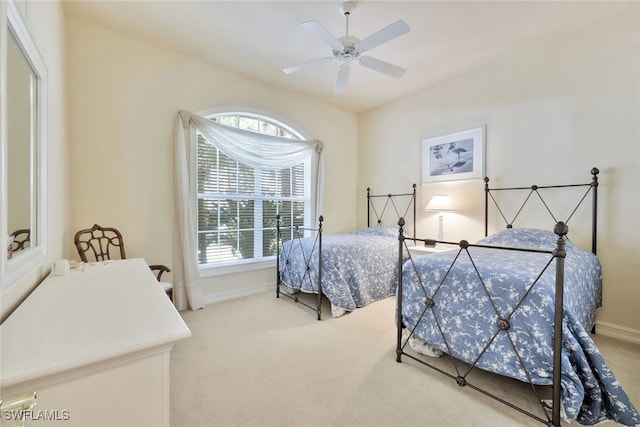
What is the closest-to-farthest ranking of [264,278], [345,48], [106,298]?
[106,298]
[345,48]
[264,278]

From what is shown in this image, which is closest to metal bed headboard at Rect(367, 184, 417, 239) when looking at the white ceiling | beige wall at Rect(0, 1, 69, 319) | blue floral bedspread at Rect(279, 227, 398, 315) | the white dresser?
blue floral bedspread at Rect(279, 227, 398, 315)

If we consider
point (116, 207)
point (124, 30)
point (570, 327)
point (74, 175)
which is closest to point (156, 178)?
point (116, 207)

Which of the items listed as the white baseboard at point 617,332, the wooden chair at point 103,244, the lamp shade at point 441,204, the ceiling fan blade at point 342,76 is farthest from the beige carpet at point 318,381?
the ceiling fan blade at point 342,76

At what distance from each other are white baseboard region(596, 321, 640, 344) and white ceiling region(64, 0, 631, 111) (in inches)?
109

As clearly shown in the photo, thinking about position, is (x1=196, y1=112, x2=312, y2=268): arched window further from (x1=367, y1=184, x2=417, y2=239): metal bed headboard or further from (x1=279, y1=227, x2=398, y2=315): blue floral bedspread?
(x1=367, y1=184, x2=417, y2=239): metal bed headboard

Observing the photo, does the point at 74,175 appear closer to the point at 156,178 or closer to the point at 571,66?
the point at 156,178

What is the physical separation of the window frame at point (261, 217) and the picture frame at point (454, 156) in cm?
163

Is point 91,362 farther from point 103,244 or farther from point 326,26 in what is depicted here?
point 326,26

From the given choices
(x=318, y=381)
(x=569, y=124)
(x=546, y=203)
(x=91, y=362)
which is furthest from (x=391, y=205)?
(x=91, y=362)

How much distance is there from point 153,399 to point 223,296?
274cm

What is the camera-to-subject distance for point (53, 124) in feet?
6.24

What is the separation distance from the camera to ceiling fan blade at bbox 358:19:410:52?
1.95 m

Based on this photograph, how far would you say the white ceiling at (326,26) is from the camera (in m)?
2.31

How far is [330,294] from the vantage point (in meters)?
2.87
